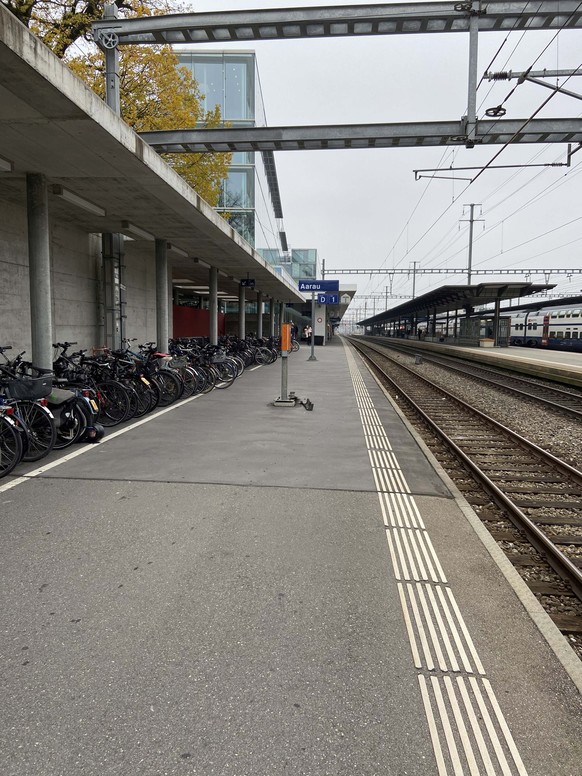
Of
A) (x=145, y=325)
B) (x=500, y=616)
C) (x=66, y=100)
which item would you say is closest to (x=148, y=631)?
(x=500, y=616)

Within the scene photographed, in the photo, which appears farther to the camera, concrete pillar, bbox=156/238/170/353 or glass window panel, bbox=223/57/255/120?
glass window panel, bbox=223/57/255/120

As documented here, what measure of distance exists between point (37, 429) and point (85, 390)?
2.92ft

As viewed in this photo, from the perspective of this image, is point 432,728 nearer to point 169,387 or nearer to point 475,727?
point 475,727

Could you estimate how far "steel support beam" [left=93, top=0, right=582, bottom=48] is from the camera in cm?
850

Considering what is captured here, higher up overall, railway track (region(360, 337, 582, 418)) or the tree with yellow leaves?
the tree with yellow leaves

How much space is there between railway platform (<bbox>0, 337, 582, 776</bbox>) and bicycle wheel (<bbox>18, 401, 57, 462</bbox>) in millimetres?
617

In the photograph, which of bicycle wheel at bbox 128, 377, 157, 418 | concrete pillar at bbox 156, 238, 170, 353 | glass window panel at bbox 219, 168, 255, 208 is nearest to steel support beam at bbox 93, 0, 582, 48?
concrete pillar at bbox 156, 238, 170, 353

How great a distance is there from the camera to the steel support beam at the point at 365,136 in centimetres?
959

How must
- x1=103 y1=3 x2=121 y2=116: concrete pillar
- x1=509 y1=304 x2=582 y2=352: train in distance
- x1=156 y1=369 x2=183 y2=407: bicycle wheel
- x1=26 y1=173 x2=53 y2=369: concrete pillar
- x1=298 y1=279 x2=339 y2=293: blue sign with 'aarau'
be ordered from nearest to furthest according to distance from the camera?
x1=26 y1=173 x2=53 y2=369: concrete pillar → x1=103 y1=3 x2=121 y2=116: concrete pillar → x1=156 y1=369 x2=183 y2=407: bicycle wheel → x1=298 y1=279 x2=339 y2=293: blue sign with 'aarau' → x1=509 y1=304 x2=582 y2=352: train in distance

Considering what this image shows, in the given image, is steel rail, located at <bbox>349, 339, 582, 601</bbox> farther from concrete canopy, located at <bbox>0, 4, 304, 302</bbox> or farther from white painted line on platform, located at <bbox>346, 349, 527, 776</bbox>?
concrete canopy, located at <bbox>0, 4, 304, 302</bbox>

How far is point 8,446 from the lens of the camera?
4.94 m

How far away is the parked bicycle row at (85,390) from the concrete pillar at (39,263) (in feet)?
0.89

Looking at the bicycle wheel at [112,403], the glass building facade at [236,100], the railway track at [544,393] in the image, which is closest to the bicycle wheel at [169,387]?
the bicycle wheel at [112,403]

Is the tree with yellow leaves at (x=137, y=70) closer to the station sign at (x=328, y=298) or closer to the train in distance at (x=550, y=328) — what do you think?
the station sign at (x=328, y=298)
